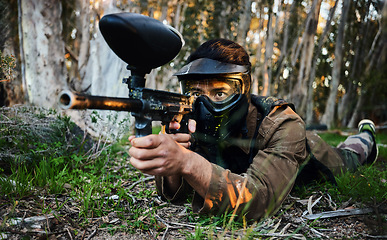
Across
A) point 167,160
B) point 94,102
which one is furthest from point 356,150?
point 94,102

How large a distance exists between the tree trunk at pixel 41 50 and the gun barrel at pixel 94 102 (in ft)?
12.8

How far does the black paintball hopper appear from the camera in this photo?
1.30 metres

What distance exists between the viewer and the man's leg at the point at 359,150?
3.13 metres

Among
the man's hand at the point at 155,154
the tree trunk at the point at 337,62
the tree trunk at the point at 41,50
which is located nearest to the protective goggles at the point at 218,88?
the man's hand at the point at 155,154

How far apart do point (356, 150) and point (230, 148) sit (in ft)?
7.06

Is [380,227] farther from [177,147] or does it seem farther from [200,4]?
[200,4]

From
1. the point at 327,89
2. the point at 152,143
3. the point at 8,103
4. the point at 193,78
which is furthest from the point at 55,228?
the point at 327,89

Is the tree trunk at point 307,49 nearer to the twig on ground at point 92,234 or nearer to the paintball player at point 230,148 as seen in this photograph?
the paintball player at point 230,148

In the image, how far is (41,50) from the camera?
464 centimetres

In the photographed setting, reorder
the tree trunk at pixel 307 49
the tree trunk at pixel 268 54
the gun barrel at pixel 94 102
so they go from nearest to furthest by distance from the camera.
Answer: the gun barrel at pixel 94 102
the tree trunk at pixel 307 49
the tree trunk at pixel 268 54

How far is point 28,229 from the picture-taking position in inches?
62.0

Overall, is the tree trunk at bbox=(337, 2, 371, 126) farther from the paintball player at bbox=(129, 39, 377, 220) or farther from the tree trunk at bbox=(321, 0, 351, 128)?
the paintball player at bbox=(129, 39, 377, 220)

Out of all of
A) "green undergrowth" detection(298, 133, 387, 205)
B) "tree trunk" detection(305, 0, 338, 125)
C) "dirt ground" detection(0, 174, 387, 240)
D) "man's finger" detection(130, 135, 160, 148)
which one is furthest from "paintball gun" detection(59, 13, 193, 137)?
"tree trunk" detection(305, 0, 338, 125)

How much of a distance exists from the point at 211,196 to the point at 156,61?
0.86 meters
